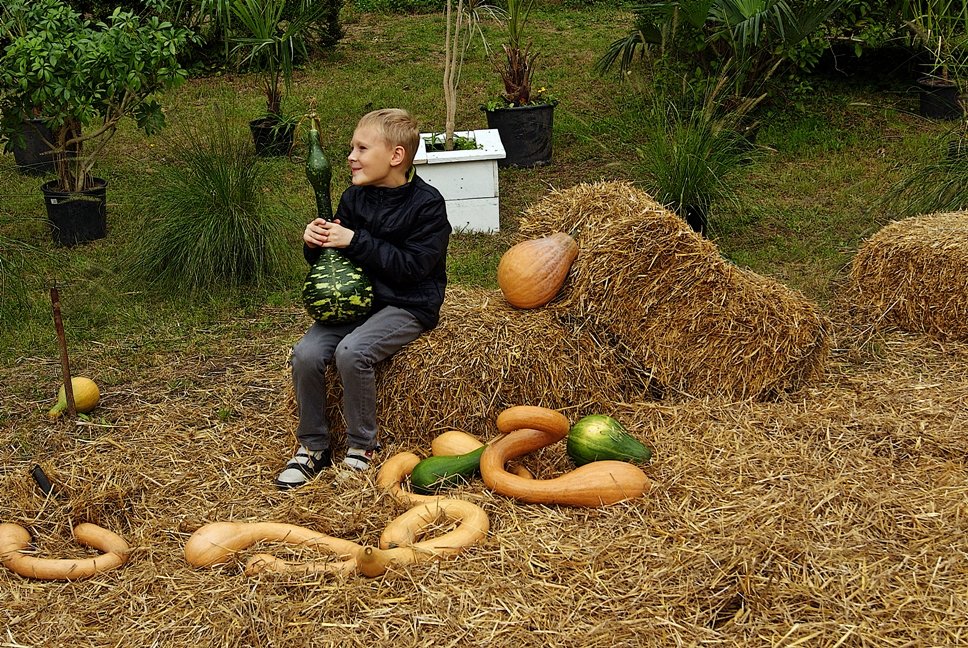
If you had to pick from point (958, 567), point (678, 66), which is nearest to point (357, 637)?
point (958, 567)

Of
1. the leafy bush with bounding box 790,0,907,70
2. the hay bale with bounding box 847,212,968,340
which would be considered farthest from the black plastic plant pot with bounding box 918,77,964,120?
the hay bale with bounding box 847,212,968,340

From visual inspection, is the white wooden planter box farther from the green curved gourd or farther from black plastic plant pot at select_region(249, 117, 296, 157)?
the green curved gourd

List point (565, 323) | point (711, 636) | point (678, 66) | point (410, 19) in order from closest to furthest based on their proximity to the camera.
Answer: point (711, 636), point (565, 323), point (678, 66), point (410, 19)

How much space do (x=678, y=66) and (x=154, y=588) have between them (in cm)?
798

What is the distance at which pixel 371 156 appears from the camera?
415 centimetres

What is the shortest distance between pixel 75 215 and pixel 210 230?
68.1 inches

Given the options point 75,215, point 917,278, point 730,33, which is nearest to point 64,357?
point 75,215

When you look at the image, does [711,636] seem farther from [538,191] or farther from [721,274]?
[538,191]

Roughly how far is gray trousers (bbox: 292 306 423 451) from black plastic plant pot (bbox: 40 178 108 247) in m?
3.99

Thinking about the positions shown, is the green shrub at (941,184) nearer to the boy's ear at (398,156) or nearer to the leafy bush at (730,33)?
the leafy bush at (730,33)

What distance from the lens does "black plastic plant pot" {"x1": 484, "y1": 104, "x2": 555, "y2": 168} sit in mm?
8750

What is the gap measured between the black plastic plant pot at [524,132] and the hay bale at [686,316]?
13.9ft

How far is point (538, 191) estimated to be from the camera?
8.31 metres

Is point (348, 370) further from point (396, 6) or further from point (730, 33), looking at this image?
point (396, 6)
